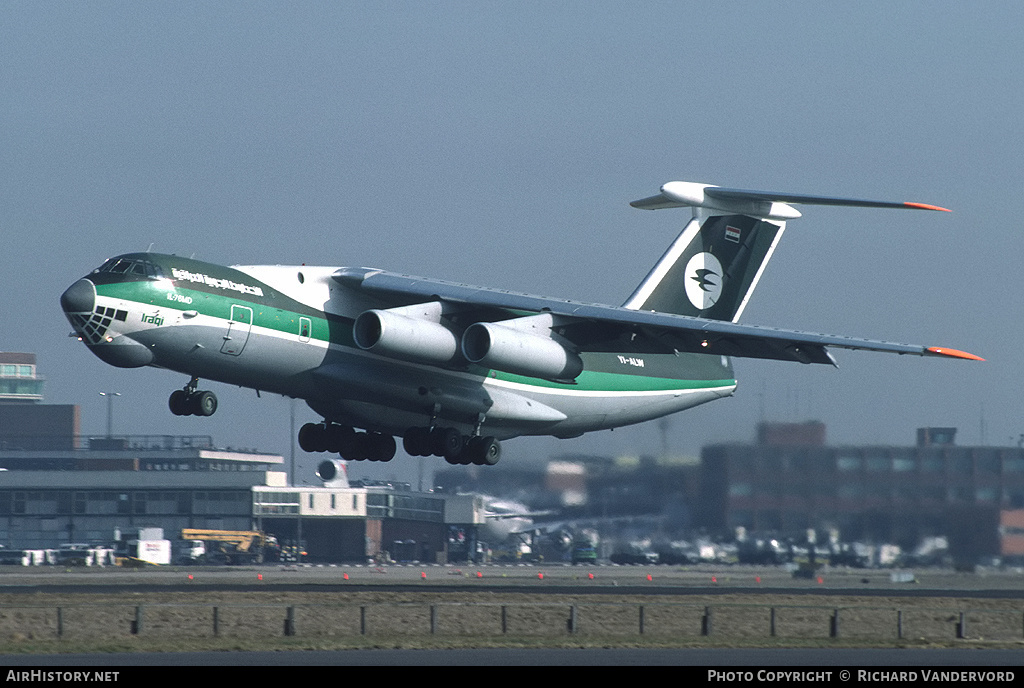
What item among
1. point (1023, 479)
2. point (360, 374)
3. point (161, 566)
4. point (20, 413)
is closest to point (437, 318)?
point (360, 374)

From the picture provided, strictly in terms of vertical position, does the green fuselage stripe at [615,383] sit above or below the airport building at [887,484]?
above

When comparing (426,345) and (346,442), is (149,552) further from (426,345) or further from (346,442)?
(426,345)

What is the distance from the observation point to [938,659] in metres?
14.9

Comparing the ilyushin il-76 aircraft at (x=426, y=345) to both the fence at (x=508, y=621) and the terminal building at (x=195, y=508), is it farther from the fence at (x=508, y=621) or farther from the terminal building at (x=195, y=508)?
the terminal building at (x=195, y=508)

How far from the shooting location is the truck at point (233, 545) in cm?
4375

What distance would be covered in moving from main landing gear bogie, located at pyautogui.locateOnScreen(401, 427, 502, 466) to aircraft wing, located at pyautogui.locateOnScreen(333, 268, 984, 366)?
2.03m

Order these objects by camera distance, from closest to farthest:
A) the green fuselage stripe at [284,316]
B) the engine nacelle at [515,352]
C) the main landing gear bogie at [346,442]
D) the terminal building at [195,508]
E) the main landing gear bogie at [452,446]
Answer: the green fuselage stripe at [284,316] < the engine nacelle at [515,352] < the main landing gear bogie at [452,446] < the main landing gear bogie at [346,442] < the terminal building at [195,508]

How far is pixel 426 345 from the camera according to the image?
68.3 feet

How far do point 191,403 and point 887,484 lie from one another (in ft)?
39.3

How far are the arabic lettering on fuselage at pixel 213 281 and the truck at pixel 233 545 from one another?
24800mm

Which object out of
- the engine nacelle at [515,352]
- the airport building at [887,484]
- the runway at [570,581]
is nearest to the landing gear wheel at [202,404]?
the engine nacelle at [515,352]

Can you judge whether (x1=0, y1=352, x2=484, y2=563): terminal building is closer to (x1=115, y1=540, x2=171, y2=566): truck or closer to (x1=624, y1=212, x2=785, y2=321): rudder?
(x1=115, y1=540, x2=171, y2=566): truck

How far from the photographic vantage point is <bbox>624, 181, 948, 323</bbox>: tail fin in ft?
83.5

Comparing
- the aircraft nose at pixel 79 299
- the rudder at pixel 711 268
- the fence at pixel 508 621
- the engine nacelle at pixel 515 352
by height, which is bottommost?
the fence at pixel 508 621
